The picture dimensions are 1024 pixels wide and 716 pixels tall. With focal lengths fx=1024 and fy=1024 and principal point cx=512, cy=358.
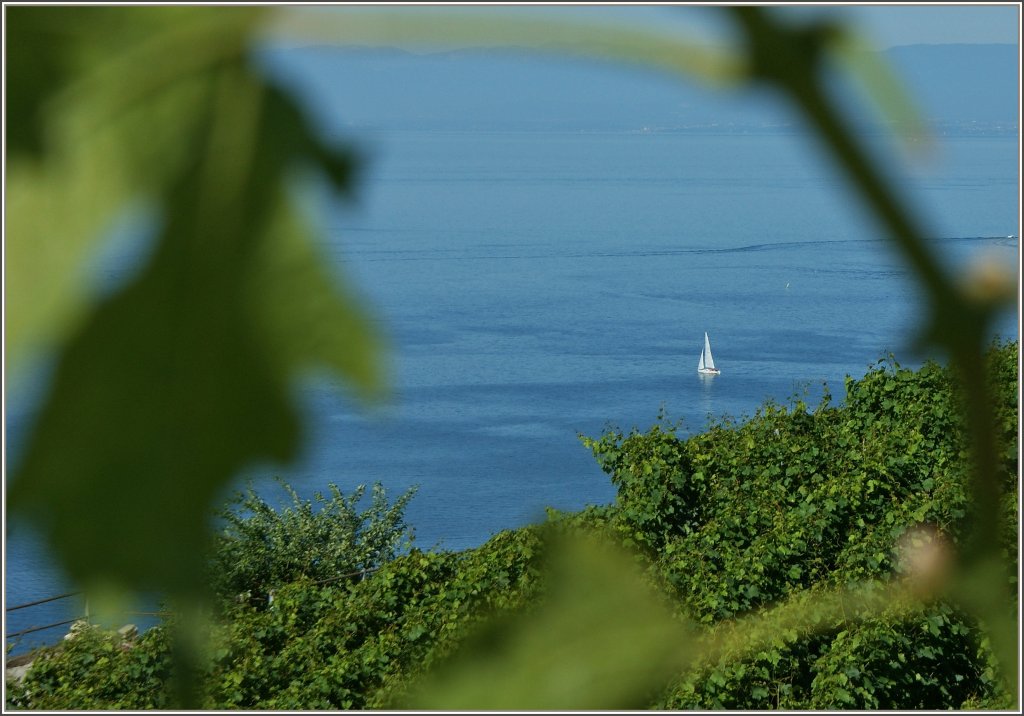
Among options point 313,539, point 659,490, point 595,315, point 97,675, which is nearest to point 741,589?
point 659,490

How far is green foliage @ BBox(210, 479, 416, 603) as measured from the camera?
4.10m

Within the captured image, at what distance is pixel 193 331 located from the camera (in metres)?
0.08

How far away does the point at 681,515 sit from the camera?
3352mm

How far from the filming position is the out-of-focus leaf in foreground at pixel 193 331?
78 mm

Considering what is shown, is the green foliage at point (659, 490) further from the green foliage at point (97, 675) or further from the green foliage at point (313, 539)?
the green foliage at point (97, 675)

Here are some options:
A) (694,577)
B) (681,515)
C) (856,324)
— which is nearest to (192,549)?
(694,577)

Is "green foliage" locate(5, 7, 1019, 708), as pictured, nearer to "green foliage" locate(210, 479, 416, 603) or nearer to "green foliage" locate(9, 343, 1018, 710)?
"green foliage" locate(9, 343, 1018, 710)

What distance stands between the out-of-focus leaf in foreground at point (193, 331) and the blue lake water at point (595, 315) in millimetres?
4313

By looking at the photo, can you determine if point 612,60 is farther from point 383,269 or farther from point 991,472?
point 383,269

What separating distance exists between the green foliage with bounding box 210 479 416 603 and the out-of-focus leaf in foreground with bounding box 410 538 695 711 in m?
3.73

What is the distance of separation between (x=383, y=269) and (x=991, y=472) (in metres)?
6.24

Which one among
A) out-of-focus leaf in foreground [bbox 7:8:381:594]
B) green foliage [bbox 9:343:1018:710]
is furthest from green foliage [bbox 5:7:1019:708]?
green foliage [bbox 9:343:1018:710]

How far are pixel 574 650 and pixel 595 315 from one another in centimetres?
827

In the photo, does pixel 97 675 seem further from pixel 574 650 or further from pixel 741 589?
pixel 574 650
